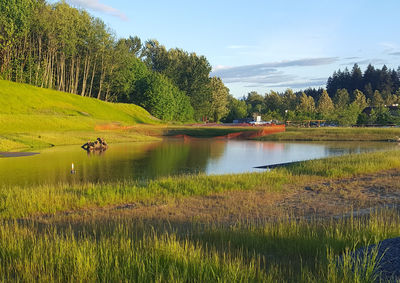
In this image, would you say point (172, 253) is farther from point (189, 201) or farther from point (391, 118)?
point (391, 118)

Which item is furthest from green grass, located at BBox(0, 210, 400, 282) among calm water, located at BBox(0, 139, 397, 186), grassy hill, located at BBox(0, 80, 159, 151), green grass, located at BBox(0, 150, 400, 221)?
grassy hill, located at BBox(0, 80, 159, 151)

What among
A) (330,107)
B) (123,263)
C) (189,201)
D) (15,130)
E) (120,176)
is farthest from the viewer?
(330,107)

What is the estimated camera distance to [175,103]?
401ft

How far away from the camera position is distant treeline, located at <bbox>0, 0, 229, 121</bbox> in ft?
284

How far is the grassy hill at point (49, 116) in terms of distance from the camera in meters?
51.5

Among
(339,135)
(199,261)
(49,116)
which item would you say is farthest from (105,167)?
(339,135)

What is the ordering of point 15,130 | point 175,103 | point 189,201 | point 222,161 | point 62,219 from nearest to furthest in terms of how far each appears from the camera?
point 62,219 < point 189,201 < point 222,161 < point 15,130 < point 175,103

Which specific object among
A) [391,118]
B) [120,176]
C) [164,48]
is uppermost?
[164,48]

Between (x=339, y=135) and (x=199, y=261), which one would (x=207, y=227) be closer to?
(x=199, y=261)

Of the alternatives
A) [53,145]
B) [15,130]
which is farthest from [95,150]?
[15,130]

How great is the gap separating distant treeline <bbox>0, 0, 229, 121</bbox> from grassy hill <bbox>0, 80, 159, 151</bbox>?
10522 mm

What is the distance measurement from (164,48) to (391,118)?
9081cm

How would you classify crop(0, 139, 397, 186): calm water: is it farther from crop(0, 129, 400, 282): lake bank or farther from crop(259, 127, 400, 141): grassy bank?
crop(259, 127, 400, 141): grassy bank

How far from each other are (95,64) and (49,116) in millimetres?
45895
